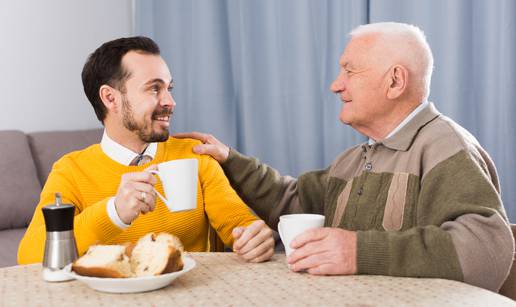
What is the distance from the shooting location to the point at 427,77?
1.76m

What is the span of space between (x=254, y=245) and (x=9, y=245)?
167 centimetres

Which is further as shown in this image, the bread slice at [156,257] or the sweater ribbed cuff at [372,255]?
the sweater ribbed cuff at [372,255]

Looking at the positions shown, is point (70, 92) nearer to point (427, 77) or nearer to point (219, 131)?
point (219, 131)

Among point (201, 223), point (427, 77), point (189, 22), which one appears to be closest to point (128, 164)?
point (201, 223)

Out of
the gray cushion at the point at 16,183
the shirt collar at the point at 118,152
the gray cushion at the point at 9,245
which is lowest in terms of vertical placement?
the gray cushion at the point at 9,245

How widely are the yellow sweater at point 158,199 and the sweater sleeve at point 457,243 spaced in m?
0.54

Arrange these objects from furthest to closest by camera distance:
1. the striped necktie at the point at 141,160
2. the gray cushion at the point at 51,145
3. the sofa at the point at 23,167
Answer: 1. the gray cushion at the point at 51,145
2. the sofa at the point at 23,167
3. the striped necktie at the point at 141,160

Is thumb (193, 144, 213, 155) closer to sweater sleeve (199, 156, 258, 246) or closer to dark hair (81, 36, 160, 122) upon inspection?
sweater sleeve (199, 156, 258, 246)

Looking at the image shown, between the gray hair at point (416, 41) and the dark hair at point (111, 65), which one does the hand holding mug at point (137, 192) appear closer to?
the dark hair at point (111, 65)

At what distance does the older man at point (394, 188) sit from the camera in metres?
1.28

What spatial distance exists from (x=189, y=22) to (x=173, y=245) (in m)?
2.39

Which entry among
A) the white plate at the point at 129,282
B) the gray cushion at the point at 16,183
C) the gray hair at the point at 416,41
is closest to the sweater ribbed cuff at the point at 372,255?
the white plate at the point at 129,282

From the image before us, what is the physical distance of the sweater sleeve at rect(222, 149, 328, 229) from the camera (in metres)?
1.95

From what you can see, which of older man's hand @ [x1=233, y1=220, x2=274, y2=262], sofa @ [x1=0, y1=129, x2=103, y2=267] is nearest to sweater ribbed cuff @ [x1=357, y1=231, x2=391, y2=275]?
older man's hand @ [x1=233, y1=220, x2=274, y2=262]
